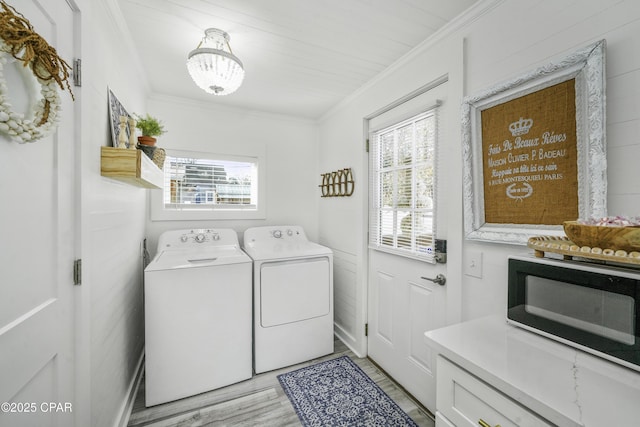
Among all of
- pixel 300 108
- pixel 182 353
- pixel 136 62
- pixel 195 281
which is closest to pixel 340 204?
pixel 300 108

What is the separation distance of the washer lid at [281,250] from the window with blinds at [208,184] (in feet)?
1.76

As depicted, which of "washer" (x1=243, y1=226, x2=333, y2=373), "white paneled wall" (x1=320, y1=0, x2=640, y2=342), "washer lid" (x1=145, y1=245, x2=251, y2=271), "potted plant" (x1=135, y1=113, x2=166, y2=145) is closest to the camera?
"white paneled wall" (x1=320, y1=0, x2=640, y2=342)

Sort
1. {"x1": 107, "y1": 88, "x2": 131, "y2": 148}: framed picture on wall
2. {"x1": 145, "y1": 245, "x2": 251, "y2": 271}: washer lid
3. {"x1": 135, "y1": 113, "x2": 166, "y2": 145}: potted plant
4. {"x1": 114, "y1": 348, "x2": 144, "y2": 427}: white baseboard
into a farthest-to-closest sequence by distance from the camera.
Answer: {"x1": 145, "y1": 245, "x2": 251, "y2": 271}: washer lid < {"x1": 135, "y1": 113, "x2": 166, "y2": 145}: potted plant < {"x1": 114, "y1": 348, "x2": 144, "y2": 427}: white baseboard < {"x1": 107, "y1": 88, "x2": 131, "y2": 148}: framed picture on wall

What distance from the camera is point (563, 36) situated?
108cm

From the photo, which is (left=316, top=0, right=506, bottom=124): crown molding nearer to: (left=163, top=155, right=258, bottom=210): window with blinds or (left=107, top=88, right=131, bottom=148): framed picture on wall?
(left=163, top=155, right=258, bottom=210): window with blinds

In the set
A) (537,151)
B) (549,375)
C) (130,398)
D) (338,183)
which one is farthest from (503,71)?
(130,398)

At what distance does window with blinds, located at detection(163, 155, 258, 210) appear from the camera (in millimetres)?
2625

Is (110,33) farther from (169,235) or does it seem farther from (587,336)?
(587,336)

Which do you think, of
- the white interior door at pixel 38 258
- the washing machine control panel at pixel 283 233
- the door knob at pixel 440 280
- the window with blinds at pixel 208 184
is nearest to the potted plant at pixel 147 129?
the white interior door at pixel 38 258

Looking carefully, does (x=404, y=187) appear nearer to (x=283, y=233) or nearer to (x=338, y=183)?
(x=338, y=183)

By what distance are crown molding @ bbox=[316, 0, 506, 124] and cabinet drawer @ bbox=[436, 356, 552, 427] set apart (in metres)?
1.66

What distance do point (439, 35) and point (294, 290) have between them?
6.78 feet

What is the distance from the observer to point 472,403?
2.69ft

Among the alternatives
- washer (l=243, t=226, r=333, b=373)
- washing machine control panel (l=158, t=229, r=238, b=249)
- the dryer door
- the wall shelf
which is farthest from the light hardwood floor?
the wall shelf
